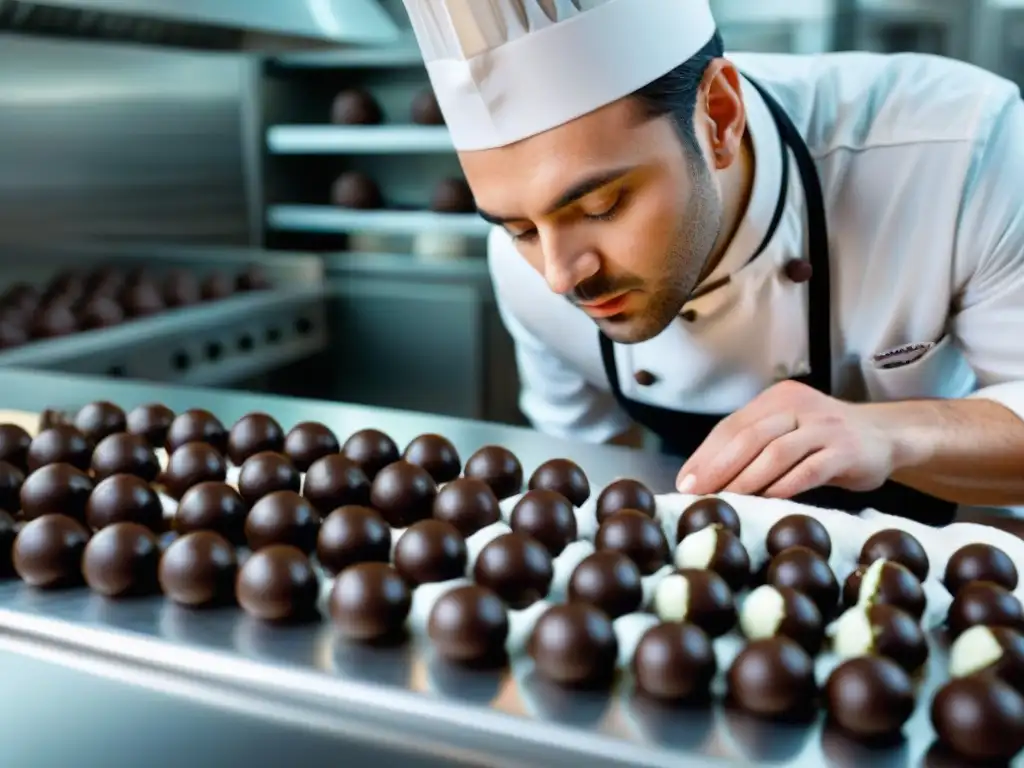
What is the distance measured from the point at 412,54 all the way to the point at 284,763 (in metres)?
2.95

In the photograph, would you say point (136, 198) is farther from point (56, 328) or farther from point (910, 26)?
point (910, 26)

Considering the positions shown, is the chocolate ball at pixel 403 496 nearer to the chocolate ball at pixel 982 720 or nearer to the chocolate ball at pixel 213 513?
the chocolate ball at pixel 213 513

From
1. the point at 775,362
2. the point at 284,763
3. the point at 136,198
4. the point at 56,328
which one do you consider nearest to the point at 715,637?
the point at 284,763

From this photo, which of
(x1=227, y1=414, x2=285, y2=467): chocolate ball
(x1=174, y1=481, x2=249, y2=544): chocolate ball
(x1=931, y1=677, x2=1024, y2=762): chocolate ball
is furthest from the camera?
(x1=227, y1=414, x2=285, y2=467): chocolate ball

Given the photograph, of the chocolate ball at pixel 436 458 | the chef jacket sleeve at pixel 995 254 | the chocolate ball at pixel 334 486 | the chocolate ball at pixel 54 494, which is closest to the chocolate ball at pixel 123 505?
the chocolate ball at pixel 54 494

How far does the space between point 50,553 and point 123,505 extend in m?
0.09

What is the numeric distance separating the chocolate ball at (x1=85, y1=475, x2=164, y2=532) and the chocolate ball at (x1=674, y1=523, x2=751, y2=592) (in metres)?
0.48

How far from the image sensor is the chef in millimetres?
1150

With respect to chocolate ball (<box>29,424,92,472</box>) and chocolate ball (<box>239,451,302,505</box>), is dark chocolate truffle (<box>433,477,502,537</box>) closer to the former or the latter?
chocolate ball (<box>239,451,302,505</box>)

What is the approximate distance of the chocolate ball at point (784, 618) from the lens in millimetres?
742

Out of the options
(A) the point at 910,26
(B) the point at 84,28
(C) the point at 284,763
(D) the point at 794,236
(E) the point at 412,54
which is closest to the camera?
(C) the point at 284,763

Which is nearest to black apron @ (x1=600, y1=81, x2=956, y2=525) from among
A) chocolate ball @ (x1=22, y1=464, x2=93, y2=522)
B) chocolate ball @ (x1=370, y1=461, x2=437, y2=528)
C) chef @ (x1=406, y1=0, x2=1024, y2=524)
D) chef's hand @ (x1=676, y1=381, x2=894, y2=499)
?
chef @ (x1=406, y1=0, x2=1024, y2=524)

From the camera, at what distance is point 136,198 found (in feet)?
11.2

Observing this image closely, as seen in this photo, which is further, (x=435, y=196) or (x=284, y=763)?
(x=435, y=196)
